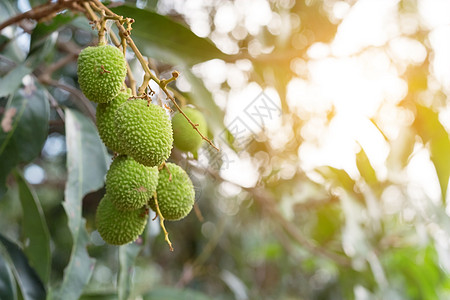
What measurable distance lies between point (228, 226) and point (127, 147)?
2139mm

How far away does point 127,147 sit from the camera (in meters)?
0.60

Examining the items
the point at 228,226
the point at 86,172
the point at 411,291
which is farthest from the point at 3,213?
the point at 411,291

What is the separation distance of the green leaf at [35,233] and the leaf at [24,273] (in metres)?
0.03

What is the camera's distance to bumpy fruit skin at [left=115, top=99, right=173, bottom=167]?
59cm

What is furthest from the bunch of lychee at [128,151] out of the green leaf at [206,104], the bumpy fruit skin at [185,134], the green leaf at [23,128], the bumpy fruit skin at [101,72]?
the green leaf at [23,128]

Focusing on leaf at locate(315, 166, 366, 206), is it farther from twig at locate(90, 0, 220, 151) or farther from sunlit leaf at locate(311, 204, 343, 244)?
twig at locate(90, 0, 220, 151)

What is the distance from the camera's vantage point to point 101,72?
603 mm

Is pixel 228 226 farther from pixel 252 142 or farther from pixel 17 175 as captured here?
pixel 17 175

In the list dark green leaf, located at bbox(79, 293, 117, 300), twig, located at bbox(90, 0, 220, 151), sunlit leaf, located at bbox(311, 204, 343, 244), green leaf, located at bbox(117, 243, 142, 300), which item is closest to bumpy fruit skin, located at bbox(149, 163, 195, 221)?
twig, located at bbox(90, 0, 220, 151)

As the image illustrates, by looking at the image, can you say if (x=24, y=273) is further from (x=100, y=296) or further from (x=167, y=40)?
(x=167, y=40)

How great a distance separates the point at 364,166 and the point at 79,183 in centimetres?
93

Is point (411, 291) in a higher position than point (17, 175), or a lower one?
lower

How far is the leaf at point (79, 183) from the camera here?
0.78 m

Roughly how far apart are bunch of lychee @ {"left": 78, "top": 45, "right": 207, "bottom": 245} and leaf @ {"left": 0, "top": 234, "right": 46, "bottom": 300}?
48 centimetres
